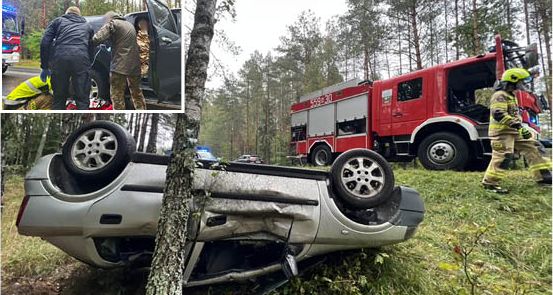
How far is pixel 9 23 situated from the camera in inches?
113

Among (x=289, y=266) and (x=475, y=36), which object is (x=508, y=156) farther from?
(x=475, y=36)

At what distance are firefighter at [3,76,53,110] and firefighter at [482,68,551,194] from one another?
462 cm

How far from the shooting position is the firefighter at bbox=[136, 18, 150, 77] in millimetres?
3137

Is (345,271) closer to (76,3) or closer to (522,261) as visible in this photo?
(522,261)

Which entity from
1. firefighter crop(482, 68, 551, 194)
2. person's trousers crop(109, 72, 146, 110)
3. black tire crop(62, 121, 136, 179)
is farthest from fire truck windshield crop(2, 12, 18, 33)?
firefighter crop(482, 68, 551, 194)

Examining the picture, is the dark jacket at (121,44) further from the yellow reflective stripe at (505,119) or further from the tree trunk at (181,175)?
the yellow reflective stripe at (505,119)

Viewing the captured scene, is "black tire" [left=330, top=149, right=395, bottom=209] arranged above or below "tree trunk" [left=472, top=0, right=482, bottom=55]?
below

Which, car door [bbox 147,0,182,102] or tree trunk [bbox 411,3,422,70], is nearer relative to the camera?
car door [bbox 147,0,182,102]

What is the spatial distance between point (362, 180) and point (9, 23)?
3114 millimetres

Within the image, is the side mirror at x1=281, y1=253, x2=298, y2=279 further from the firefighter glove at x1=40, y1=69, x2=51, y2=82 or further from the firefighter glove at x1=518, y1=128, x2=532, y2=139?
the firefighter glove at x1=518, y1=128, x2=532, y2=139

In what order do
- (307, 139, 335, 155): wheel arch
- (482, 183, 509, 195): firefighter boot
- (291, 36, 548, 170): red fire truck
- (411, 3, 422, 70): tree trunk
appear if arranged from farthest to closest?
1. (411, 3, 422, 70): tree trunk
2. (307, 139, 335, 155): wheel arch
3. (291, 36, 548, 170): red fire truck
4. (482, 183, 509, 195): firefighter boot

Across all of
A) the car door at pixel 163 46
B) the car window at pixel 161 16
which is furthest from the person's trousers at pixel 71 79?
the car window at pixel 161 16

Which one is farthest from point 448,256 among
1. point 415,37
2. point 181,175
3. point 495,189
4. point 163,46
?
point 415,37

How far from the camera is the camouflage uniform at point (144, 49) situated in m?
3.16
